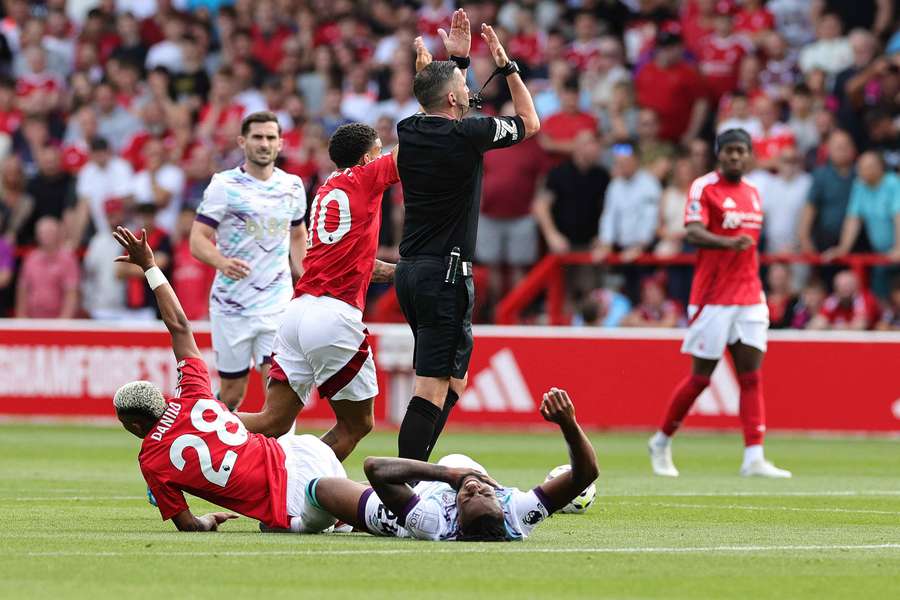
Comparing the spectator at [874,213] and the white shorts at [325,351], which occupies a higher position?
the spectator at [874,213]

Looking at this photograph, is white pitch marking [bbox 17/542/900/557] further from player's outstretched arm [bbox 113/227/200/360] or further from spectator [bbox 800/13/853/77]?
spectator [bbox 800/13/853/77]

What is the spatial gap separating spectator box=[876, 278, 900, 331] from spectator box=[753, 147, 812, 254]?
4.06 ft

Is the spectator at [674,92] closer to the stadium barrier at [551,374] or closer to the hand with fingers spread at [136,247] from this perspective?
the stadium barrier at [551,374]

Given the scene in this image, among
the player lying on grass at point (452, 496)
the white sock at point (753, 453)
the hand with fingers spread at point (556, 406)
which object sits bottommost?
the white sock at point (753, 453)

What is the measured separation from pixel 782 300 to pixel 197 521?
469 inches

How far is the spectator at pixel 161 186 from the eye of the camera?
77.0 ft

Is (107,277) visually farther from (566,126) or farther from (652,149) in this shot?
(652,149)

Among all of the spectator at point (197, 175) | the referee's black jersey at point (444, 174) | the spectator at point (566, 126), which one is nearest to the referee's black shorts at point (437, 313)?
the referee's black jersey at point (444, 174)

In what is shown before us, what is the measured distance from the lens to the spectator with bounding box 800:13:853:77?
21.5 meters

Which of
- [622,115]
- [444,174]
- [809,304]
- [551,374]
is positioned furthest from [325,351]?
[622,115]

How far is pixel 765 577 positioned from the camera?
7574 mm

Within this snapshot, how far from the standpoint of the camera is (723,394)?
19.9 meters

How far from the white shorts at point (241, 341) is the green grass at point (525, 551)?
3.88ft

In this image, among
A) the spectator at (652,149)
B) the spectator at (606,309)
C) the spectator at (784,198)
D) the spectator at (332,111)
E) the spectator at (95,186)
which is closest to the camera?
the spectator at (784,198)
